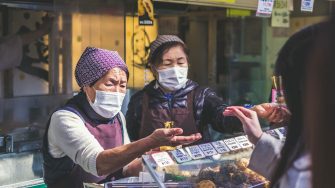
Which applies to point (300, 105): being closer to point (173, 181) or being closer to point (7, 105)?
point (173, 181)

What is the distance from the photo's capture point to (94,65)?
101 inches

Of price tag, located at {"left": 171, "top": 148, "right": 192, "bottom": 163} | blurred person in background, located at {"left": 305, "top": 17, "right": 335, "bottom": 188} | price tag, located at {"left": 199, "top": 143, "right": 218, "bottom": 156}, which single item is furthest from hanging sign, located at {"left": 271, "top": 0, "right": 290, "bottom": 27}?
blurred person in background, located at {"left": 305, "top": 17, "right": 335, "bottom": 188}

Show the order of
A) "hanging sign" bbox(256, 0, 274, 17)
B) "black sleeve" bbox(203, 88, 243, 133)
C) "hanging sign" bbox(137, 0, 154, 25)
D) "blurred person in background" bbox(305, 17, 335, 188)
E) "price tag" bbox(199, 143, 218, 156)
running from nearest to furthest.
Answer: "blurred person in background" bbox(305, 17, 335, 188) < "price tag" bbox(199, 143, 218, 156) < "black sleeve" bbox(203, 88, 243, 133) < "hanging sign" bbox(137, 0, 154, 25) < "hanging sign" bbox(256, 0, 274, 17)

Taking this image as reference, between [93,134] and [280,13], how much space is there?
10.8 feet

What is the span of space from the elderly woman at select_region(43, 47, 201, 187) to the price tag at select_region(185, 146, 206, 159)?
0.05m

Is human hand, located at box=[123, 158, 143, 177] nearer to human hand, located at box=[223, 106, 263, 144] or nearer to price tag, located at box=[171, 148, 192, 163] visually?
price tag, located at box=[171, 148, 192, 163]

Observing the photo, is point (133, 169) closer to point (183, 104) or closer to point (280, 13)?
point (183, 104)

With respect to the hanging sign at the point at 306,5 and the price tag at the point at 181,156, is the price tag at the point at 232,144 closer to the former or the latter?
the price tag at the point at 181,156

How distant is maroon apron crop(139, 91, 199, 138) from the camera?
3.30 metres

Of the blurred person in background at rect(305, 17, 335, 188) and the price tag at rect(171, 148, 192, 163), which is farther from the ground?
the blurred person in background at rect(305, 17, 335, 188)

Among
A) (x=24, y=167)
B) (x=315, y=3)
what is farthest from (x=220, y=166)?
(x=315, y=3)

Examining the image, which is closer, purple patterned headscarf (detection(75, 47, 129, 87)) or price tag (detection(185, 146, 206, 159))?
price tag (detection(185, 146, 206, 159))

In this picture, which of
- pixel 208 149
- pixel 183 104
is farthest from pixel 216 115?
pixel 208 149

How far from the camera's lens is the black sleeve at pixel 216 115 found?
3.18 metres
